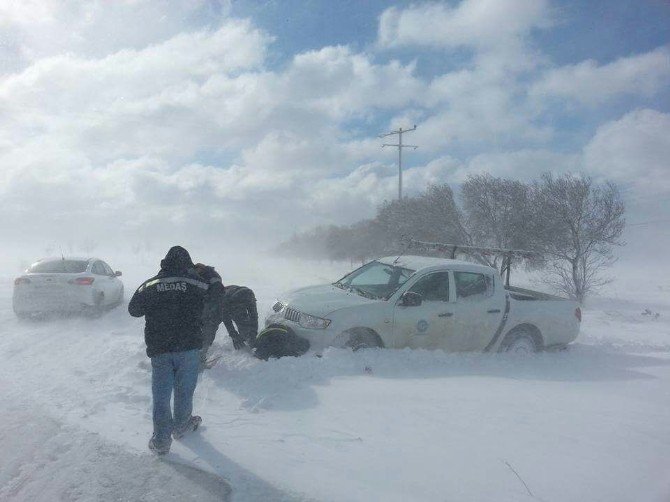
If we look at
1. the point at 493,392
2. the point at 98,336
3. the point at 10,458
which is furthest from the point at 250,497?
the point at 98,336

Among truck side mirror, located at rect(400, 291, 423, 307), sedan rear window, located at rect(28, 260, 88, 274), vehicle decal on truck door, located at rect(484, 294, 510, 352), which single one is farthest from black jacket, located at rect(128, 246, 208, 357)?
sedan rear window, located at rect(28, 260, 88, 274)

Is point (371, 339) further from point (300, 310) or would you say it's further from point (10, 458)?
point (10, 458)

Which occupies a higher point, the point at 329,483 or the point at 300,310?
the point at 300,310

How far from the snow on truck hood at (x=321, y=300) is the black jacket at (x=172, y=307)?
265 cm

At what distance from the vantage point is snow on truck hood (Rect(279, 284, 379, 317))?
22.7ft

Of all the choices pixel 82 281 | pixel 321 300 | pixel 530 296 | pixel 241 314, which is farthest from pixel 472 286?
pixel 82 281

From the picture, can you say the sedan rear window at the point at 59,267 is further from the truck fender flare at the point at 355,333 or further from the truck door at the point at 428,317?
the truck door at the point at 428,317

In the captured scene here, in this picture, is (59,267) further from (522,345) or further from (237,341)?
(522,345)

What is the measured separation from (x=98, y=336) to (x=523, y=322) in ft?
25.2

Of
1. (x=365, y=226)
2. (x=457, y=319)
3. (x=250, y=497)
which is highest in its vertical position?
(x=365, y=226)

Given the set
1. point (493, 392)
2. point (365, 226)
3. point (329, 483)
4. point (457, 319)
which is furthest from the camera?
point (365, 226)

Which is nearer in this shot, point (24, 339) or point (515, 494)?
point (515, 494)

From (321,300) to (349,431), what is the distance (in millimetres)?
2981

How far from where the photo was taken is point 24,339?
8.85m
